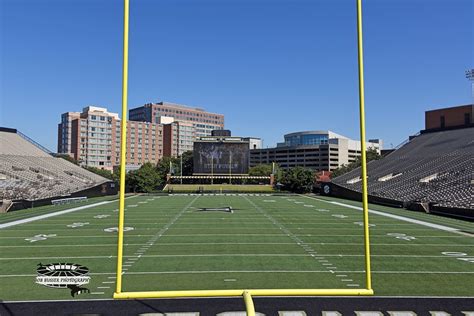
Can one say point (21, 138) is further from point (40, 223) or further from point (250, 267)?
point (250, 267)

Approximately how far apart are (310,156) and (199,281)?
387 feet

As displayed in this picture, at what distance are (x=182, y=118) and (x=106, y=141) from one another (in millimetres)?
45442

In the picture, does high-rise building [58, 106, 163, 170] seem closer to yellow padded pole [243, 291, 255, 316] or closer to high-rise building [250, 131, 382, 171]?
high-rise building [250, 131, 382, 171]

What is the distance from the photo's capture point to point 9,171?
3416 centimetres

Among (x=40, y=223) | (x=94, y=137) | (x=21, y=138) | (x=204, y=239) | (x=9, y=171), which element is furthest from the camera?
(x=94, y=137)

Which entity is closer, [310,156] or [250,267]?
[250,267]

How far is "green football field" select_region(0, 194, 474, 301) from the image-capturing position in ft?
26.9

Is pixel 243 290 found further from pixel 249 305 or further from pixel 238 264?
pixel 238 264

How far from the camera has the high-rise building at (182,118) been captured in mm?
119812

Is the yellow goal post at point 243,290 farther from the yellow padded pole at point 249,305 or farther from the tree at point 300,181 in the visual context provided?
the tree at point 300,181

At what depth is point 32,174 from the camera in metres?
36.2

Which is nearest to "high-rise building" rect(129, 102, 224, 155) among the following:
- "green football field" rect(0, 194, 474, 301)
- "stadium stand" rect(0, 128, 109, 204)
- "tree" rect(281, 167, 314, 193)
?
"tree" rect(281, 167, 314, 193)

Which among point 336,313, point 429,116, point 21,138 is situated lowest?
point 336,313

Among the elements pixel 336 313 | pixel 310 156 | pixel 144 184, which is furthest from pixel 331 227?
pixel 310 156
